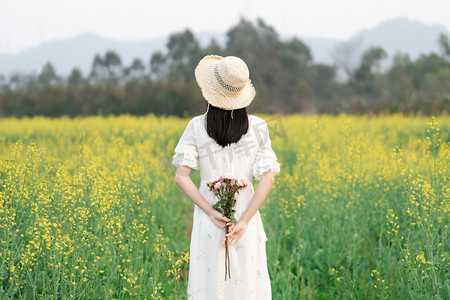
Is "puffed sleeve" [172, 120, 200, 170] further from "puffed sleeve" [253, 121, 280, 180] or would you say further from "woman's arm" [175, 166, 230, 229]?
"puffed sleeve" [253, 121, 280, 180]

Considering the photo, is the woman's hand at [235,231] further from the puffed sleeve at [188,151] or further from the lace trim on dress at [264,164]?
the puffed sleeve at [188,151]

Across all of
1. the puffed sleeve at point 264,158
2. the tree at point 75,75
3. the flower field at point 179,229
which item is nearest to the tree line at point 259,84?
the tree at point 75,75

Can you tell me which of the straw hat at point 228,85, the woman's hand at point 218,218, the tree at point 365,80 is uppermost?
the tree at point 365,80

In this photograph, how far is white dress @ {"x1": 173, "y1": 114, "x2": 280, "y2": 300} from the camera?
2.58 m

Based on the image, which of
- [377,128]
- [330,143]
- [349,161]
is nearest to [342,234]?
[349,161]

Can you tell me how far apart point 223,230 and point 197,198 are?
0.23 metres

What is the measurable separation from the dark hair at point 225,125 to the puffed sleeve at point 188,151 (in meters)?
0.10

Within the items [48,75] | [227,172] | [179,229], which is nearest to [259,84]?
[48,75]

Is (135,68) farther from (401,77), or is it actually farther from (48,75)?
(401,77)

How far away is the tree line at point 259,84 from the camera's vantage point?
22703mm

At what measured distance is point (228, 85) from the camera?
2.52 m

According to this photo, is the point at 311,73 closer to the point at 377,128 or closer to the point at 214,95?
the point at 377,128

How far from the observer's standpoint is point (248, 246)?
2594 mm

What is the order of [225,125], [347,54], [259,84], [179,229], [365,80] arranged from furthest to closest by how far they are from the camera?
1. [347,54]
2. [365,80]
3. [259,84]
4. [179,229]
5. [225,125]
